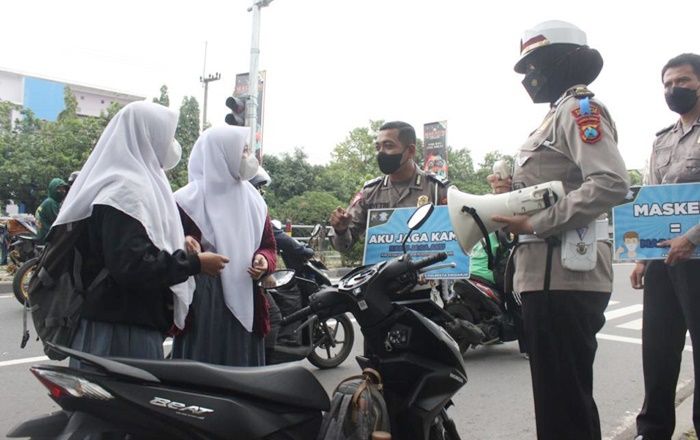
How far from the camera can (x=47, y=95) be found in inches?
2028

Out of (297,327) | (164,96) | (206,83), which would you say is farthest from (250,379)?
(206,83)

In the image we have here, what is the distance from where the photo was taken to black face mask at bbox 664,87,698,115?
2.94 m

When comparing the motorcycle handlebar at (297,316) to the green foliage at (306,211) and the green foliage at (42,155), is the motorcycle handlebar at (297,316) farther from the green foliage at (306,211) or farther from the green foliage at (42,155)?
the green foliage at (42,155)

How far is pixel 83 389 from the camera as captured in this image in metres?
1.47

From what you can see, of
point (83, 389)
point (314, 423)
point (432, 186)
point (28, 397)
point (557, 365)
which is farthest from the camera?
point (28, 397)

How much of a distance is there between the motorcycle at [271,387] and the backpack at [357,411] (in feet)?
0.19

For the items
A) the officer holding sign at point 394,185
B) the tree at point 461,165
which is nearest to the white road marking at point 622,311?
the officer holding sign at point 394,185

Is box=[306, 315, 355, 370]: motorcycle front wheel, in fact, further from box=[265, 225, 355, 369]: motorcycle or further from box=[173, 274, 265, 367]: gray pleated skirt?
box=[173, 274, 265, 367]: gray pleated skirt

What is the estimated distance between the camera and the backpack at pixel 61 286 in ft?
6.40

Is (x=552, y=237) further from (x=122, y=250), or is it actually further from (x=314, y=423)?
(x=122, y=250)

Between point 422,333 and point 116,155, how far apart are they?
50.0 inches

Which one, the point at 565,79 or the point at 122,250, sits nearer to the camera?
the point at 122,250

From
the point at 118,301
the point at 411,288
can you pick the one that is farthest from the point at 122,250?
the point at 411,288

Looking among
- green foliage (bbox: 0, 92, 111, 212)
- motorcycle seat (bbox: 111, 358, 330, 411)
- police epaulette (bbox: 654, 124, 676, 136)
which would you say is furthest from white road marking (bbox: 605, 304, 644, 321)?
green foliage (bbox: 0, 92, 111, 212)
